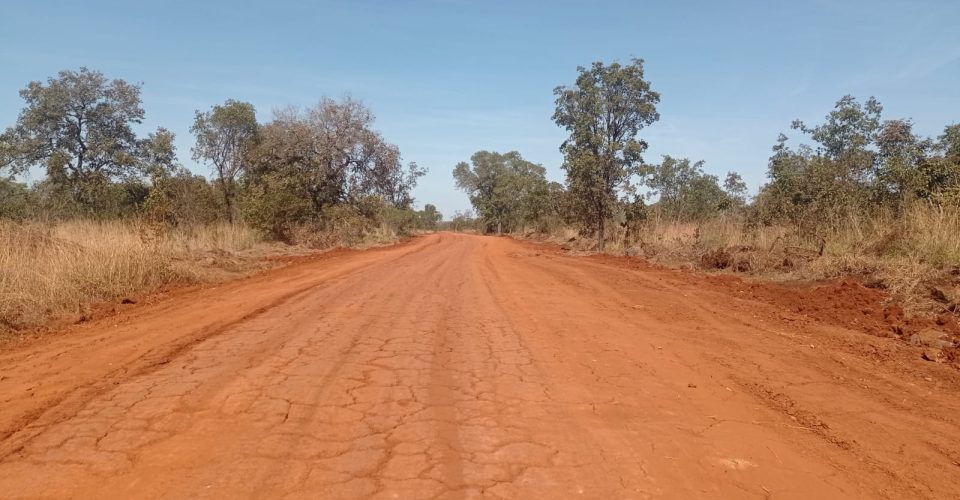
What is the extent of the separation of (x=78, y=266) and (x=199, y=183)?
18.0 metres

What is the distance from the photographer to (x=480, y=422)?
Answer: 3.95 m

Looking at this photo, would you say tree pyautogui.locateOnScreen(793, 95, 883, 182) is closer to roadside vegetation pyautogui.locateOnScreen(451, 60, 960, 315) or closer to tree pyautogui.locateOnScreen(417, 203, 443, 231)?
roadside vegetation pyautogui.locateOnScreen(451, 60, 960, 315)

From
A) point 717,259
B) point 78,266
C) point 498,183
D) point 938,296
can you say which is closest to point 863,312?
point 938,296

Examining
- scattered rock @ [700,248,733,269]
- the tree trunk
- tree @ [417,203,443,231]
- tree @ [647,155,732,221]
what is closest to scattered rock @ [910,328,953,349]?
scattered rock @ [700,248,733,269]

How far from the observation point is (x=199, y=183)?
25438mm

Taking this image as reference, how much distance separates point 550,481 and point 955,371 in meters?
4.65

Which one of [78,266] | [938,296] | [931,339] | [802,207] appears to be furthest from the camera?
[802,207]

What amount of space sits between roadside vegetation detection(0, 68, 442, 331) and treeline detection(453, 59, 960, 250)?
10.1 meters

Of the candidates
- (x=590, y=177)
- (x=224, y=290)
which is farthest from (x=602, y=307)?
(x=590, y=177)

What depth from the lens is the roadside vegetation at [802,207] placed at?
368 inches

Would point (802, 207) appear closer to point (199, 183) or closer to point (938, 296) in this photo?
point (938, 296)

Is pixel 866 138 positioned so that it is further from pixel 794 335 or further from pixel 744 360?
pixel 744 360

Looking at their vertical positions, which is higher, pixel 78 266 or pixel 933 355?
pixel 78 266

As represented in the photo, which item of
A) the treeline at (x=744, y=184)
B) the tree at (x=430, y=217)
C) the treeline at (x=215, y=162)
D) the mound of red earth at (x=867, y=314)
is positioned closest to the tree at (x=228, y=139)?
the treeline at (x=215, y=162)
